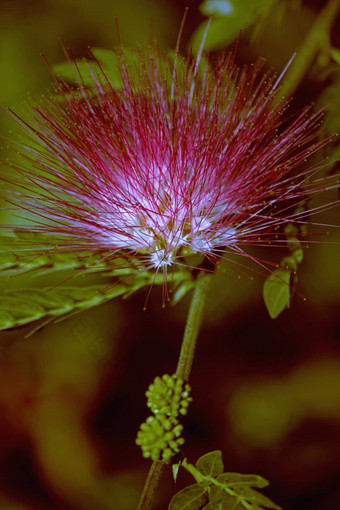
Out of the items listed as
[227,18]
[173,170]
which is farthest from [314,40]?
[173,170]

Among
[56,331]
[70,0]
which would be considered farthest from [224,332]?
[70,0]

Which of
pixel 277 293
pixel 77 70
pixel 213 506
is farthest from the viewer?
pixel 77 70

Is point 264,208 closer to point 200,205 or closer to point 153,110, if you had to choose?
point 200,205

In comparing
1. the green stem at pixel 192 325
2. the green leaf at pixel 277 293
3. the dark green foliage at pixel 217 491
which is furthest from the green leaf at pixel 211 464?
the green leaf at pixel 277 293

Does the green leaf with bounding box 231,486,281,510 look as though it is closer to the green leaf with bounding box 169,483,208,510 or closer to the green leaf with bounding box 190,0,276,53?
the green leaf with bounding box 169,483,208,510

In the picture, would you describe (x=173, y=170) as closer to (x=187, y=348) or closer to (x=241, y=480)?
(x=187, y=348)

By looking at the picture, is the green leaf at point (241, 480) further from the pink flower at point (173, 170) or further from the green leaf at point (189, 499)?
the pink flower at point (173, 170)

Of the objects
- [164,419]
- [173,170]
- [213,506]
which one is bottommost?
[213,506]
